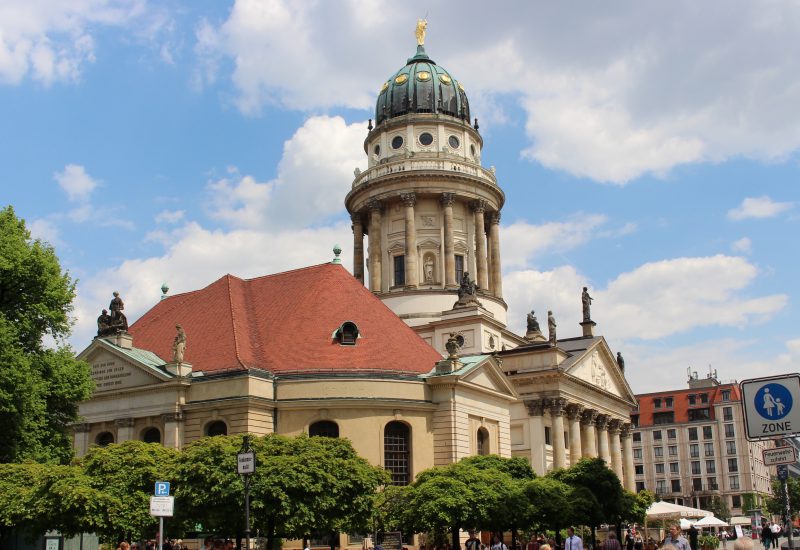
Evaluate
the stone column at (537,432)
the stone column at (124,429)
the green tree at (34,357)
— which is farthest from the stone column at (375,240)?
the green tree at (34,357)

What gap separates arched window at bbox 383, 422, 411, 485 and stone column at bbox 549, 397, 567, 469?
19.4m

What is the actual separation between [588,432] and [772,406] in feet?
192

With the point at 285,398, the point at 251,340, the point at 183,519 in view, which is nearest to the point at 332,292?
the point at 251,340

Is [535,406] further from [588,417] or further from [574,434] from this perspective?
[588,417]

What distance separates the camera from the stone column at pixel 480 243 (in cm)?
→ 7506

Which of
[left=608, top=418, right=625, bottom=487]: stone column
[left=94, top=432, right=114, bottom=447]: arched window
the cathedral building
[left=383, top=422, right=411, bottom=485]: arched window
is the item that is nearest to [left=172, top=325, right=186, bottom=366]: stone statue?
the cathedral building

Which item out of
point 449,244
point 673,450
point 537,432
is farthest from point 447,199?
point 673,450

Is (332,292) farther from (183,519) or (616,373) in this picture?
(616,373)

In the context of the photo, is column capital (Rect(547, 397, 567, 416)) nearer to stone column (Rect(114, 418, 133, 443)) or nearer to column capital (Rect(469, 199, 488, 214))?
column capital (Rect(469, 199, 488, 214))

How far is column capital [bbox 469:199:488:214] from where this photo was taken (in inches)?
2975

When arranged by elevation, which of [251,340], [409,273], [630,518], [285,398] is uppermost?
[409,273]

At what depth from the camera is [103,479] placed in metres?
33.7

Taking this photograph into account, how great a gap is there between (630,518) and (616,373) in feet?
89.7

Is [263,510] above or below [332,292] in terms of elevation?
below
